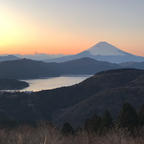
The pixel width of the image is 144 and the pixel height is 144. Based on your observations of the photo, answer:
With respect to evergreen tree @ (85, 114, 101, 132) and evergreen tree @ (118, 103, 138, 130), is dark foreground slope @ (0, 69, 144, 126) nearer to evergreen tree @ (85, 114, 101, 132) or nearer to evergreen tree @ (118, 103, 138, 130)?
evergreen tree @ (85, 114, 101, 132)

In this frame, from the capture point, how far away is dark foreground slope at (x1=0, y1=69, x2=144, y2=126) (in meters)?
67.0

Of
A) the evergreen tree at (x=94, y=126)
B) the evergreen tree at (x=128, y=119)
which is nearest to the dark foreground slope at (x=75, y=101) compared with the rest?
the evergreen tree at (x=94, y=126)

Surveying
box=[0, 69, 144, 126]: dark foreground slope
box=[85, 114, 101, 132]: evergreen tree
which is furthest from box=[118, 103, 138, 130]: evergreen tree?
box=[0, 69, 144, 126]: dark foreground slope

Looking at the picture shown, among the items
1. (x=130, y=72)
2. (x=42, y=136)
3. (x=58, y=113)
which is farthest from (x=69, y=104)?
(x=42, y=136)

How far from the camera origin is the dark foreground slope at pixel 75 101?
67000 millimetres

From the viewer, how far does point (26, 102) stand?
84438 mm

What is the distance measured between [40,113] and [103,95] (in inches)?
832

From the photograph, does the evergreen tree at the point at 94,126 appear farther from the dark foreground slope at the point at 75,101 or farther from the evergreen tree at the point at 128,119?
the dark foreground slope at the point at 75,101

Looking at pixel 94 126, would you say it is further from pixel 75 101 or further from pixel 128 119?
pixel 75 101

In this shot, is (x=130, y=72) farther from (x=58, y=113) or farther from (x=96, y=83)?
(x=58, y=113)

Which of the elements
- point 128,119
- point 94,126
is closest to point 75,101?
point 94,126

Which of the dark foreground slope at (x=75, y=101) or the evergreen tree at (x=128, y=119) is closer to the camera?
the evergreen tree at (x=128, y=119)

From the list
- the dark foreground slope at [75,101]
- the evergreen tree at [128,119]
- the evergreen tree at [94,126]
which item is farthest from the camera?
the dark foreground slope at [75,101]

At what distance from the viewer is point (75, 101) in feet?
286
